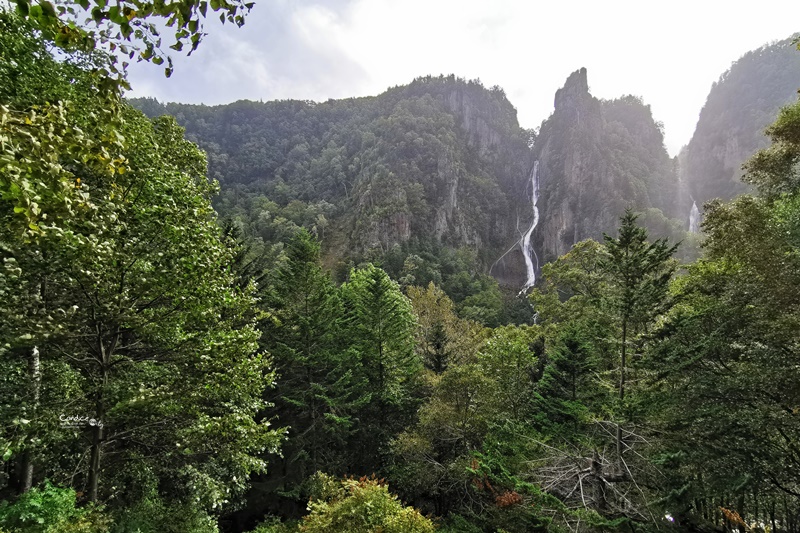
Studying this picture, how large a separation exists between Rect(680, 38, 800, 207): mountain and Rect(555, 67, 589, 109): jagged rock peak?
1203 inches

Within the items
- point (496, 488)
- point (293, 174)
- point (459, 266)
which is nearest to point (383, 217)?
point (459, 266)

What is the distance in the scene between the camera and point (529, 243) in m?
84.6

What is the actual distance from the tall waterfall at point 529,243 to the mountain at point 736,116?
30.0 meters

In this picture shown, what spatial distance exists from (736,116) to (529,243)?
184 ft

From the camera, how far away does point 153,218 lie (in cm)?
662

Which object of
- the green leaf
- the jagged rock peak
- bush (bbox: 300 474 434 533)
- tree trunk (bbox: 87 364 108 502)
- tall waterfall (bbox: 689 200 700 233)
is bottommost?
bush (bbox: 300 474 434 533)

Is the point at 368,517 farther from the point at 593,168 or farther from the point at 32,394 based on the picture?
the point at 593,168

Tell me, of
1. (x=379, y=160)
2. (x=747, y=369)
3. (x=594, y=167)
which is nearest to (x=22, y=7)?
(x=747, y=369)

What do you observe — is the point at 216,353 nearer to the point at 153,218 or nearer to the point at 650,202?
the point at 153,218

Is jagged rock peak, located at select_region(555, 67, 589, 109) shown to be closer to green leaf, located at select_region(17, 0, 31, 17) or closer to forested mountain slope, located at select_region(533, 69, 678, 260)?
forested mountain slope, located at select_region(533, 69, 678, 260)

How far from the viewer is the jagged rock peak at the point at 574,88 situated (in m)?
94.8

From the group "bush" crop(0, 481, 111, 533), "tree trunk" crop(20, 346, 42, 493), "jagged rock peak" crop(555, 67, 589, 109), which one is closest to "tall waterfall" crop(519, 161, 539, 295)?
"jagged rock peak" crop(555, 67, 589, 109)

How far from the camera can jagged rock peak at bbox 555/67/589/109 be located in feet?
311

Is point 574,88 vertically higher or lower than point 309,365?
higher
